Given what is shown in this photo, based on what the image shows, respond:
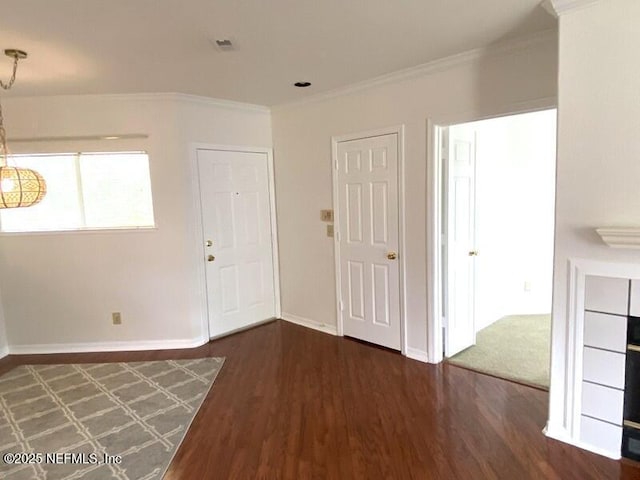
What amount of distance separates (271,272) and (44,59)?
111 inches

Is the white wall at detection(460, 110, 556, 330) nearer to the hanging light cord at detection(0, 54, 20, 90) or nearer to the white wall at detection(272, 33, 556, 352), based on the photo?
the white wall at detection(272, 33, 556, 352)

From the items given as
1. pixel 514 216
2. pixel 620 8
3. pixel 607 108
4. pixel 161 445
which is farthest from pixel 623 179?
pixel 161 445

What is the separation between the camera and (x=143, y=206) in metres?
3.79

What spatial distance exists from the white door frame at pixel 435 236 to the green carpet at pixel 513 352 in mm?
265

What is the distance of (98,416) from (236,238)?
208cm

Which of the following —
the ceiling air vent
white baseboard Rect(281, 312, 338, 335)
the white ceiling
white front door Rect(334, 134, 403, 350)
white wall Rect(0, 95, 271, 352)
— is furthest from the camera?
white baseboard Rect(281, 312, 338, 335)

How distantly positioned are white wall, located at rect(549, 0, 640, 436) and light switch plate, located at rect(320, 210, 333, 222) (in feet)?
7.20

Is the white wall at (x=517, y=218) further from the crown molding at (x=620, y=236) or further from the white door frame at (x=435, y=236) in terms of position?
the crown molding at (x=620, y=236)

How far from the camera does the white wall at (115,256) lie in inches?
143

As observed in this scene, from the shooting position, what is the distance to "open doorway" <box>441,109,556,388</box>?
128 inches

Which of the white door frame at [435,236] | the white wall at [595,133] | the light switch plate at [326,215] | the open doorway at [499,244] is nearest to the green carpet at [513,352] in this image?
the open doorway at [499,244]

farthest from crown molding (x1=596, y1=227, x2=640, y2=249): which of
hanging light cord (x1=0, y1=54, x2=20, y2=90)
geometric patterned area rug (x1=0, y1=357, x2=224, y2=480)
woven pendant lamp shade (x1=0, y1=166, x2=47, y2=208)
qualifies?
hanging light cord (x1=0, y1=54, x2=20, y2=90)

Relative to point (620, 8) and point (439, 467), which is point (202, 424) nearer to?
point (439, 467)

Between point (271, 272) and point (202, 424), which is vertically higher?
point (271, 272)
